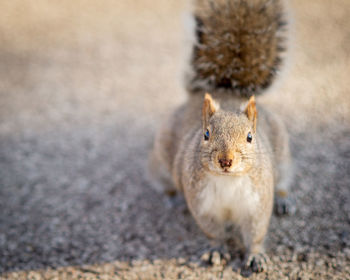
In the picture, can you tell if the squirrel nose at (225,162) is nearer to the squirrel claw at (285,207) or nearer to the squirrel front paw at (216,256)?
the squirrel front paw at (216,256)

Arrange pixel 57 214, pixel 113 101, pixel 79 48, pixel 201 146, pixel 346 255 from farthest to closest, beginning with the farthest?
1. pixel 79 48
2. pixel 113 101
3. pixel 57 214
4. pixel 346 255
5. pixel 201 146

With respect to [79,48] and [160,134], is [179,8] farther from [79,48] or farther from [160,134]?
[160,134]

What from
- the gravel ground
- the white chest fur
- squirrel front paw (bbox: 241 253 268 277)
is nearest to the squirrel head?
the white chest fur

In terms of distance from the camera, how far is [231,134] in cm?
161

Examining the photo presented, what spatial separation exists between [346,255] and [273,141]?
849mm

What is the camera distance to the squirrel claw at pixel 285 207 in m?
2.33

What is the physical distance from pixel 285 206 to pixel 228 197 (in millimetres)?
764

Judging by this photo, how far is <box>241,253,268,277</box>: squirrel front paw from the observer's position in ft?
6.39

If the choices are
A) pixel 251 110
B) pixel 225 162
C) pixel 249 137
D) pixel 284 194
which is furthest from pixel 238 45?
pixel 284 194

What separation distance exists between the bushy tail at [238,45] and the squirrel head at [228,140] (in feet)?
1.94

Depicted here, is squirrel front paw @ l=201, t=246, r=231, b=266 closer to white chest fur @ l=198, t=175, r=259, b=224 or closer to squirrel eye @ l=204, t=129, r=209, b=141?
white chest fur @ l=198, t=175, r=259, b=224

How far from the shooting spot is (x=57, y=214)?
2516 mm

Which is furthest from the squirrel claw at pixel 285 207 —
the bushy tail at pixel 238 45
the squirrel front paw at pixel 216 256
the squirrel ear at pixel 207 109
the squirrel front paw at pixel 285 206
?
the squirrel ear at pixel 207 109

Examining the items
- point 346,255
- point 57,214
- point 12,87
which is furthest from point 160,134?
point 12,87
